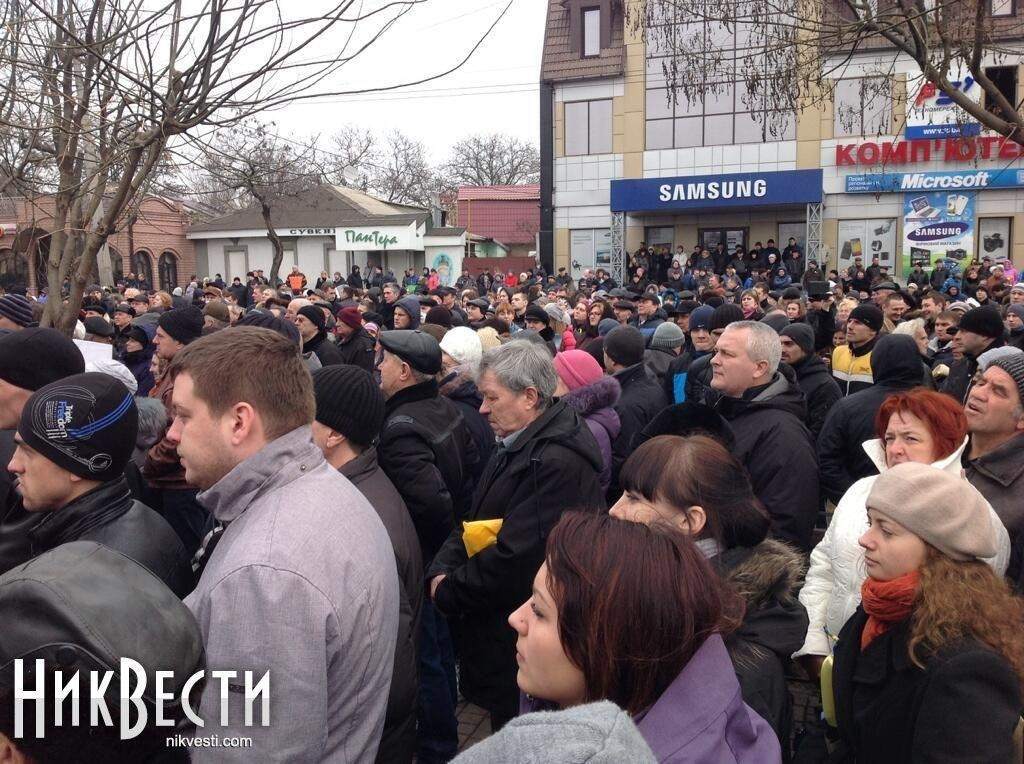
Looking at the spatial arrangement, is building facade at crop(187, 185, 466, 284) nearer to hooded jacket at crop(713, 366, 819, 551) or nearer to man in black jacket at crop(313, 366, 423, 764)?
hooded jacket at crop(713, 366, 819, 551)

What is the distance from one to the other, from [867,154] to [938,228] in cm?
310

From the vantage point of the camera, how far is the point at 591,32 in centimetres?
2711

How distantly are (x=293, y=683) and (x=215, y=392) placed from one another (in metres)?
0.73

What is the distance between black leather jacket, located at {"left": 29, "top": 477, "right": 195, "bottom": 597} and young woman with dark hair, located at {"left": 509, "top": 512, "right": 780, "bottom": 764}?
1.23 m

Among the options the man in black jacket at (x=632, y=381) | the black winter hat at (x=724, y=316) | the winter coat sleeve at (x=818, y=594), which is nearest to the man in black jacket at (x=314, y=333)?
the man in black jacket at (x=632, y=381)

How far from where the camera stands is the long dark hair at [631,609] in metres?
1.51

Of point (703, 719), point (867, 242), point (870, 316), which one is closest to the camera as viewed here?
point (703, 719)

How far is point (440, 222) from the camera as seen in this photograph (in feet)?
131

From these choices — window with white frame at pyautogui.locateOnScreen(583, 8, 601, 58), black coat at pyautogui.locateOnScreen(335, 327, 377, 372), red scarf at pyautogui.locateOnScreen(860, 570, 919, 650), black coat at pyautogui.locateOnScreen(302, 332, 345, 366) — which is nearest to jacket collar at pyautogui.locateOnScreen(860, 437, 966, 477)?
red scarf at pyautogui.locateOnScreen(860, 570, 919, 650)

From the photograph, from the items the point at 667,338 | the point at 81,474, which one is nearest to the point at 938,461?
the point at 81,474

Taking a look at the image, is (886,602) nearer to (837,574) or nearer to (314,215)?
(837,574)

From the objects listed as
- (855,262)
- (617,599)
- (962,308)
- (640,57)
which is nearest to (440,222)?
(640,57)

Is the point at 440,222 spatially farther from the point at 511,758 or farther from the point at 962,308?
the point at 511,758

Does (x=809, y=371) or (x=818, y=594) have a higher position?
(x=809, y=371)
